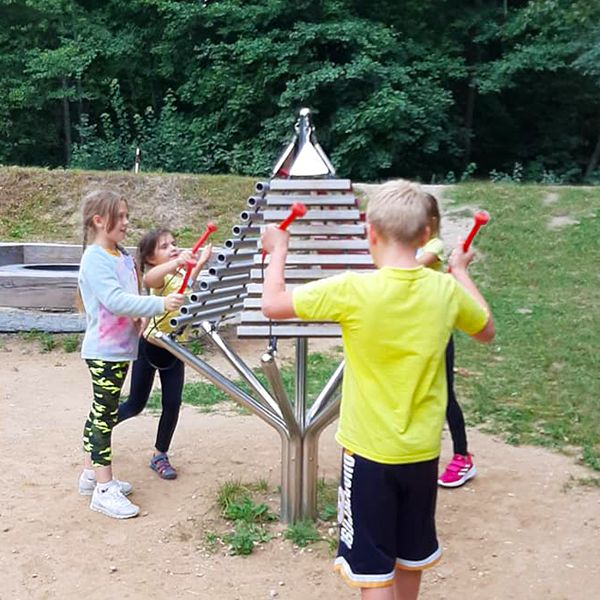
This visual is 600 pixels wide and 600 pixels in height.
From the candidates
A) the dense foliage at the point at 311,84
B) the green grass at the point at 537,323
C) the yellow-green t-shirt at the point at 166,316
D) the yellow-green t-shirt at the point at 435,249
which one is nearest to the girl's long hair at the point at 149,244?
the yellow-green t-shirt at the point at 166,316

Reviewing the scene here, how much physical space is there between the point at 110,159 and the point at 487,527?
1400 centimetres

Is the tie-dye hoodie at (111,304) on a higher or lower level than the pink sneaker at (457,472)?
higher

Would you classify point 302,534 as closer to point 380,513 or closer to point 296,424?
point 296,424

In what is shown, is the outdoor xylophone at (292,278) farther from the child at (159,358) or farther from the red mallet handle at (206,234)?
the child at (159,358)

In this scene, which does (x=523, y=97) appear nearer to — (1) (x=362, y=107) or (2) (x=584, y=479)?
(1) (x=362, y=107)

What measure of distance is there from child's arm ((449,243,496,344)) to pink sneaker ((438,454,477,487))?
1767 millimetres

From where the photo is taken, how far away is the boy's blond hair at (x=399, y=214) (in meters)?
2.25

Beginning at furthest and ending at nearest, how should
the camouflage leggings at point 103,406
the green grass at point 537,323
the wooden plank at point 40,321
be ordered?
the wooden plank at point 40,321, the green grass at point 537,323, the camouflage leggings at point 103,406

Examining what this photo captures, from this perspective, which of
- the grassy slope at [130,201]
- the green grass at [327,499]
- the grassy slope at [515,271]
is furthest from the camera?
the grassy slope at [130,201]

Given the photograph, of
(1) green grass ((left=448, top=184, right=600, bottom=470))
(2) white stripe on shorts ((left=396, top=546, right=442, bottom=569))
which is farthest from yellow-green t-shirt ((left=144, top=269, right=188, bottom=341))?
(1) green grass ((left=448, top=184, right=600, bottom=470))

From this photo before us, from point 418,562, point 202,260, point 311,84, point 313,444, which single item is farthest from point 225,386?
point 311,84

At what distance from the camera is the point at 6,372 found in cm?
645

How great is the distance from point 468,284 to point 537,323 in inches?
220

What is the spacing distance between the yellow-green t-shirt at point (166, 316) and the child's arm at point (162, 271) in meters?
0.04
